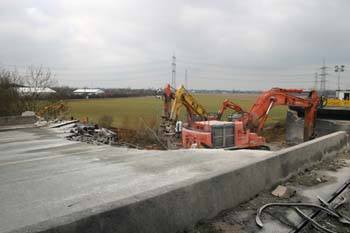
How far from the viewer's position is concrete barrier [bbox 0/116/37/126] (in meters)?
21.3

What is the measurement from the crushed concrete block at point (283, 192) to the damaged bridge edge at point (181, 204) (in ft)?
0.68

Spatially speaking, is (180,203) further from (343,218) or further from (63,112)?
(63,112)

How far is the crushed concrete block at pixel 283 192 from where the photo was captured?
5.93 meters

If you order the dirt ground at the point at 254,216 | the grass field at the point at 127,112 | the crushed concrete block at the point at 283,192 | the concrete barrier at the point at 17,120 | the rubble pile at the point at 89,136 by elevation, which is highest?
the crushed concrete block at the point at 283,192

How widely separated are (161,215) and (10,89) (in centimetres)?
2406

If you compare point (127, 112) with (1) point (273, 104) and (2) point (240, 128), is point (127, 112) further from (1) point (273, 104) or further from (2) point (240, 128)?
(2) point (240, 128)

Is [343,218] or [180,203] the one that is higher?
[180,203]

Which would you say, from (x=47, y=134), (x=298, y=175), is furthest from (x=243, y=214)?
(x=47, y=134)

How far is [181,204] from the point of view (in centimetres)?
445

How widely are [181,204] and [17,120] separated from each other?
20792 millimetres

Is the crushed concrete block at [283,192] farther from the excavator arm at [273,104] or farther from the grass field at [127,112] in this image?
the grass field at [127,112]

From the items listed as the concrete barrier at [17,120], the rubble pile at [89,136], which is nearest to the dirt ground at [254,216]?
the rubble pile at [89,136]

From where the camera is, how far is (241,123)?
703 inches

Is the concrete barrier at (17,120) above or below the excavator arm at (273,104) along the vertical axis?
below
